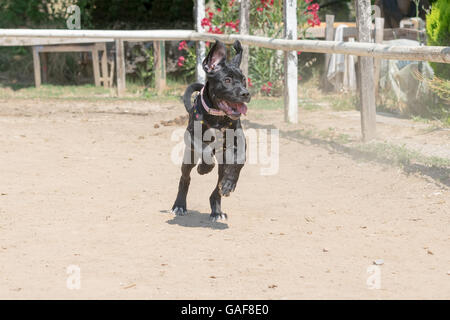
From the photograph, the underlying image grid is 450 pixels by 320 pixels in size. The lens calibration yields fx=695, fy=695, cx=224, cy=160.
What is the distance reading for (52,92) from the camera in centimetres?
1379

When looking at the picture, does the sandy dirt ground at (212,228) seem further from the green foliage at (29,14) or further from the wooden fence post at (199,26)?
the green foliage at (29,14)

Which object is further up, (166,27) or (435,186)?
(166,27)

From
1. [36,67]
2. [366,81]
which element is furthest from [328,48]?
[36,67]

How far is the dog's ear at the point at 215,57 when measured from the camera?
16.6 ft

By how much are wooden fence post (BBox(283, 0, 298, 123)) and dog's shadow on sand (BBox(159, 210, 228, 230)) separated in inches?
177

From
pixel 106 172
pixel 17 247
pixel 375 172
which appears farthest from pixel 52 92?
pixel 17 247

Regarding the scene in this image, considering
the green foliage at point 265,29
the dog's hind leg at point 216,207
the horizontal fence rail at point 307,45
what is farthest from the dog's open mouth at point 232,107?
the green foliage at point 265,29

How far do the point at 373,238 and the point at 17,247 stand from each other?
2.49 meters

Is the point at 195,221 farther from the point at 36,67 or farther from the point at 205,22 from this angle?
the point at 36,67

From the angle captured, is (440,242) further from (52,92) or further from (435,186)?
(52,92)

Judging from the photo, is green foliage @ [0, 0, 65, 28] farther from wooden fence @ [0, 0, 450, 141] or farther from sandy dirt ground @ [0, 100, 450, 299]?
sandy dirt ground @ [0, 100, 450, 299]

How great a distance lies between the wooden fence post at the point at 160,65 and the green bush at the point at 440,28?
18.5 ft

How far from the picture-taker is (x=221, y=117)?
16.7 feet

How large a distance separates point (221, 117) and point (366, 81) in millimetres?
3609
